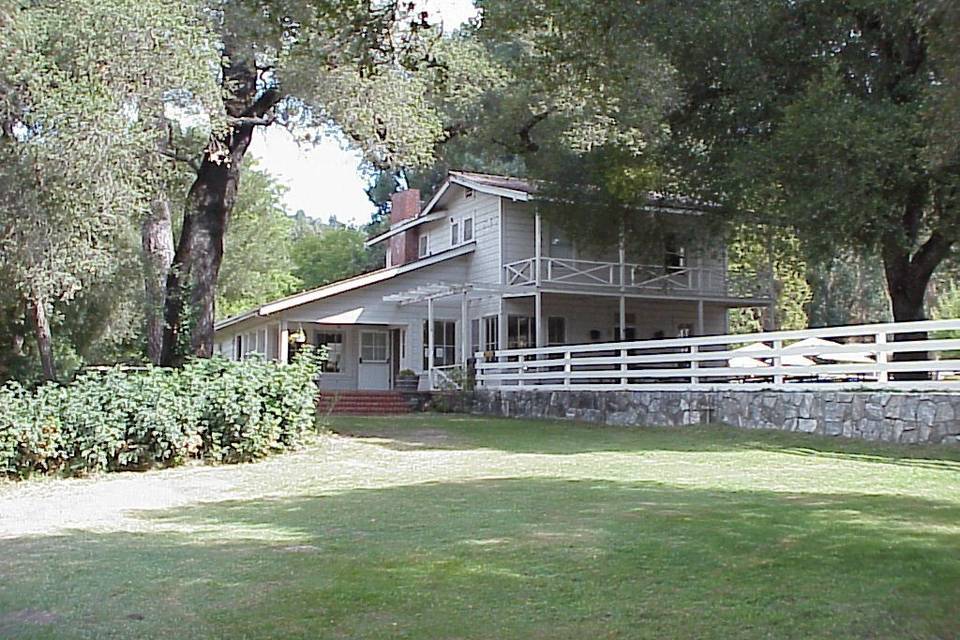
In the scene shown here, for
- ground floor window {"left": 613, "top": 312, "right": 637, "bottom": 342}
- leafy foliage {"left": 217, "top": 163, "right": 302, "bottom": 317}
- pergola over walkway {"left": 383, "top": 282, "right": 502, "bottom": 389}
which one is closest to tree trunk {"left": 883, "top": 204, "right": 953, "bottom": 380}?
pergola over walkway {"left": 383, "top": 282, "right": 502, "bottom": 389}

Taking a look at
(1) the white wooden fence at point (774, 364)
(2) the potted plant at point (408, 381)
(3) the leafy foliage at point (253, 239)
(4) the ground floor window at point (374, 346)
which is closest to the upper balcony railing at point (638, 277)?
(1) the white wooden fence at point (774, 364)

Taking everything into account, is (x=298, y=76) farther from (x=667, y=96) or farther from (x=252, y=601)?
(x=252, y=601)

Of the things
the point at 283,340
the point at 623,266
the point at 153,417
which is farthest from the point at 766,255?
the point at 153,417

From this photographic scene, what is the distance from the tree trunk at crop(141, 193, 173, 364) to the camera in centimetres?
2300

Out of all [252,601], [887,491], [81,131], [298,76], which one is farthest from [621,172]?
[252,601]

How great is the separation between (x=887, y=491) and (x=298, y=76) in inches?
439

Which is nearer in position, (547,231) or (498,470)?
(498,470)

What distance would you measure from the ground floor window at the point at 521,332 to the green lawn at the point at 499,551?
15604mm

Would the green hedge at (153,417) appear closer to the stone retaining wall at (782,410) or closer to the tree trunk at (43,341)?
the stone retaining wall at (782,410)

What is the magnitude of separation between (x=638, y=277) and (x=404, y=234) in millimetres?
8666

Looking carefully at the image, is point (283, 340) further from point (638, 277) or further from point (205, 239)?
point (638, 277)

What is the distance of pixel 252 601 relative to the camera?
4824mm

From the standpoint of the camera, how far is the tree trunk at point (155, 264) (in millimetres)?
23000

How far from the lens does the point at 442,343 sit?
2800 centimetres
